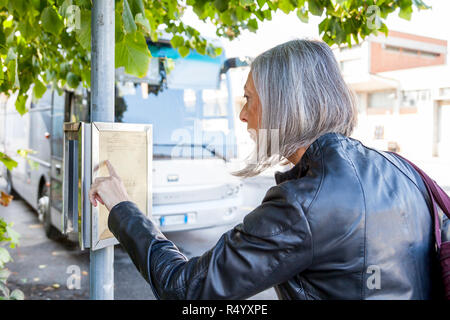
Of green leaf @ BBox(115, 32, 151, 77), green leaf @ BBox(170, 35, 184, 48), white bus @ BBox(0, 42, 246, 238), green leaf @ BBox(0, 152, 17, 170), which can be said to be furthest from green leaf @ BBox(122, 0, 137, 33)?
white bus @ BBox(0, 42, 246, 238)

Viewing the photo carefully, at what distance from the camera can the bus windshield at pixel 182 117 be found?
5703 millimetres

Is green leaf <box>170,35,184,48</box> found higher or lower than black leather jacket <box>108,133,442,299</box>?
higher

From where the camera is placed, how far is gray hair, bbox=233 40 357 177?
50.4 inches

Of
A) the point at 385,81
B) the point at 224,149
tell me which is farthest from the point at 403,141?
the point at 224,149

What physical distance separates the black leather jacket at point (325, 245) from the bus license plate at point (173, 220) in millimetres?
4629

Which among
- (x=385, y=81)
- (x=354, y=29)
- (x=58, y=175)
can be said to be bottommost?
(x=58, y=175)

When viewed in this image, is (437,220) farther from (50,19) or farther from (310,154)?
(50,19)

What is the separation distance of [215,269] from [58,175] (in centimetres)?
554

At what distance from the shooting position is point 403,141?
1980 cm

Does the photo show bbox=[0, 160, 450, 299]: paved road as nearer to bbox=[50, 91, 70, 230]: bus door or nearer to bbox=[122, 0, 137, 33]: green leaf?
bbox=[50, 91, 70, 230]: bus door

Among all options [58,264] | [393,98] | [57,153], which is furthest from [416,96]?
[393,98]

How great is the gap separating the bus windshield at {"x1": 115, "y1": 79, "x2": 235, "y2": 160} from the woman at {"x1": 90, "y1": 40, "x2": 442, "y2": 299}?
176 inches
